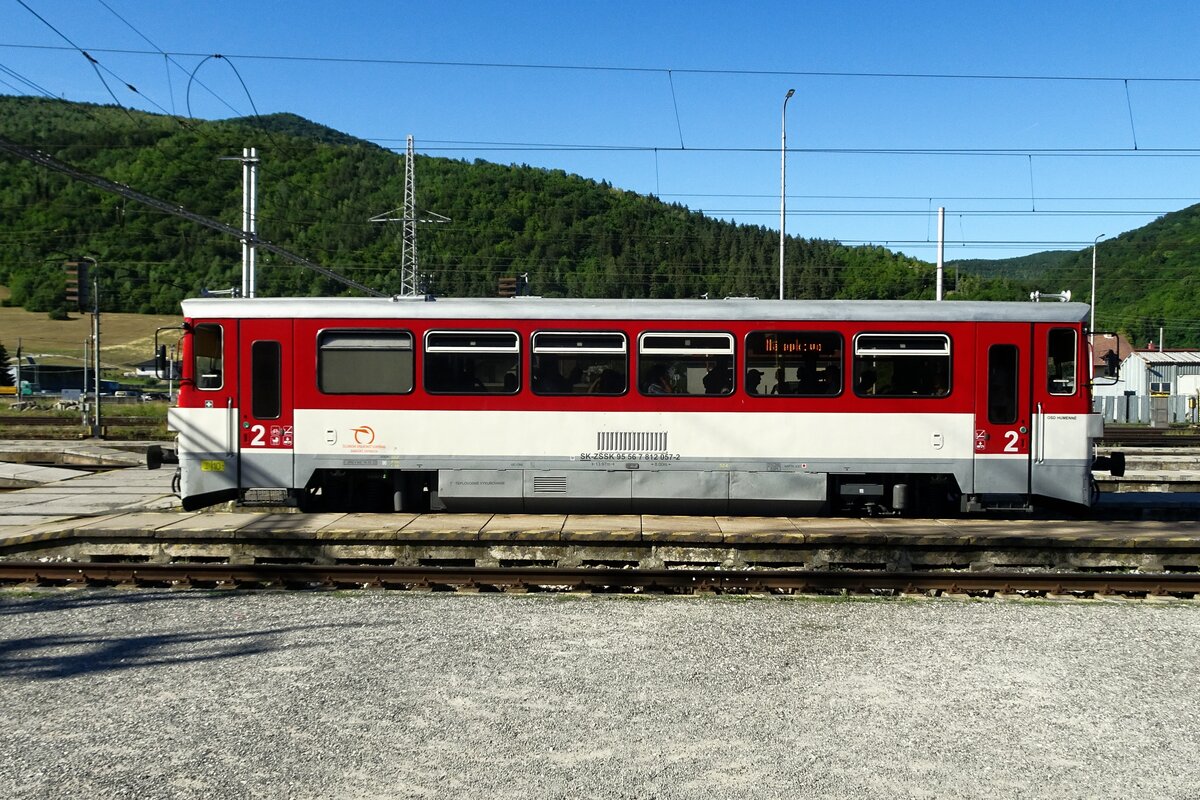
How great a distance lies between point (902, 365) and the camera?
40.9ft

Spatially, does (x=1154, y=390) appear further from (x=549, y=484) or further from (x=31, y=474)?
(x=31, y=474)

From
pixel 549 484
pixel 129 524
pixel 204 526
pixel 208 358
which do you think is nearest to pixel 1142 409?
pixel 549 484

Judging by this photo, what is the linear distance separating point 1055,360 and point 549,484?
7233mm

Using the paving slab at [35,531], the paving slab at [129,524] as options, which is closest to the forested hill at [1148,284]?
the paving slab at [129,524]

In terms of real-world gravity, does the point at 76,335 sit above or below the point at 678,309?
above

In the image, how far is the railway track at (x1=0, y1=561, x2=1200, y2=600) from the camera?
10055 mm

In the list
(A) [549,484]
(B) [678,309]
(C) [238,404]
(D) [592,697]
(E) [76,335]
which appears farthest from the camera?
(E) [76,335]

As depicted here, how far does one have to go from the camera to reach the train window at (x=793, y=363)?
12422 millimetres

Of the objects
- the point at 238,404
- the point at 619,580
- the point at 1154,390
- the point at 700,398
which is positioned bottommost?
the point at 619,580

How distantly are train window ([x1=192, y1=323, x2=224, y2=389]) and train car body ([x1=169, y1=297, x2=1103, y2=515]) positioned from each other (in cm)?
91

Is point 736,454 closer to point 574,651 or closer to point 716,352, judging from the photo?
point 716,352

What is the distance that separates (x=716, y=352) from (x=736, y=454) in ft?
4.73

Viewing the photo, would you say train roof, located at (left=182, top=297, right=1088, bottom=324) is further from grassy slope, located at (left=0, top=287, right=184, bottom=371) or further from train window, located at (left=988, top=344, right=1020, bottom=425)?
grassy slope, located at (left=0, top=287, right=184, bottom=371)

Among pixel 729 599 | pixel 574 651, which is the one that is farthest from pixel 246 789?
pixel 729 599
